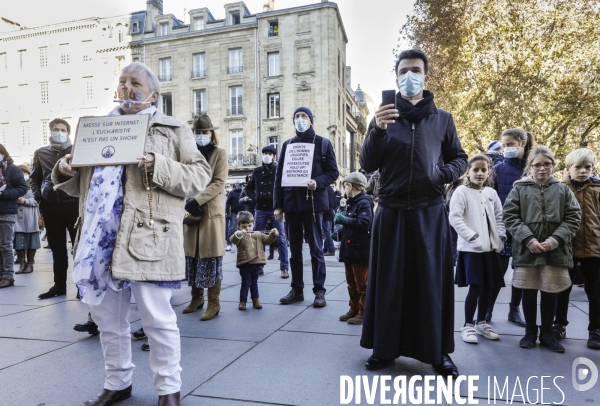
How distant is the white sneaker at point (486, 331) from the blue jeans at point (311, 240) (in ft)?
5.90

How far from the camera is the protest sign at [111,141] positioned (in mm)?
2520

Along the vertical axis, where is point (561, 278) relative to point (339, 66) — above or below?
below

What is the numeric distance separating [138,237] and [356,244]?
2.61 metres

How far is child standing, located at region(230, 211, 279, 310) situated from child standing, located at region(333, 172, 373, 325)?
848 mm

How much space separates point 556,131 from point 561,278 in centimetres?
1744

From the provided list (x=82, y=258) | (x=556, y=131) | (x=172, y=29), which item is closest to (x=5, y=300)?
(x=82, y=258)

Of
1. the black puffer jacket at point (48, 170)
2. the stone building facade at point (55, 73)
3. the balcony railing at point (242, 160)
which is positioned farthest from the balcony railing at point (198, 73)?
the black puffer jacket at point (48, 170)

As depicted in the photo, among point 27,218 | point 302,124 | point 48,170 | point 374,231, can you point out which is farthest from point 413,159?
point 27,218

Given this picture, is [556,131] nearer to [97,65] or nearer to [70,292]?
[70,292]

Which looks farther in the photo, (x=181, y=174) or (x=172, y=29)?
(x=172, y=29)

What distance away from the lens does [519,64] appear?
16516mm

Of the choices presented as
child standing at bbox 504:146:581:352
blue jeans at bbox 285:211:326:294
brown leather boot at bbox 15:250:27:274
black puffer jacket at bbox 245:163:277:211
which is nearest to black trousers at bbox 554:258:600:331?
child standing at bbox 504:146:581:352

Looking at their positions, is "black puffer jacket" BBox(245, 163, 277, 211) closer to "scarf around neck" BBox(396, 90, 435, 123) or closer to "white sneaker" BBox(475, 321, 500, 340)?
"white sneaker" BBox(475, 321, 500, 340)

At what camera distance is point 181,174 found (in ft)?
8.45
